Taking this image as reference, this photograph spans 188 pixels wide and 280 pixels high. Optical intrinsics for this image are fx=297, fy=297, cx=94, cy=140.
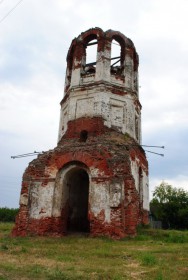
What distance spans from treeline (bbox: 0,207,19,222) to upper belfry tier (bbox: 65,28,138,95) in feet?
69.5

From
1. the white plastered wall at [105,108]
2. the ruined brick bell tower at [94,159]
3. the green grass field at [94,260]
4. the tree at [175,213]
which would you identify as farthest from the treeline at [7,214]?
the green grass field at [94,260]

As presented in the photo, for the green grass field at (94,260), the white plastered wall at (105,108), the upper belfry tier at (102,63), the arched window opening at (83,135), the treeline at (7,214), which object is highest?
the upper belfry tier at (102,63)

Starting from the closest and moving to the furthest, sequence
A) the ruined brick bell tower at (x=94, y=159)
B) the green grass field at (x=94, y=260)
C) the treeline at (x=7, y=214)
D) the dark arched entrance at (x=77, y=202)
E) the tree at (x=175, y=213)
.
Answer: the green grass field at (x=94, y=260)
the ruined brick bell tower at (x=94, y=159)
the dark arched entrance at (x=77, y=202)
the tree at (x=175, y=213)
the treeline at (x=7, y=214)

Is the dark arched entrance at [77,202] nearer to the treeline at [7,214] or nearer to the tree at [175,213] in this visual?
the tree at [175,213]

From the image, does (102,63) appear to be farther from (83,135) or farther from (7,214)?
(7,214)

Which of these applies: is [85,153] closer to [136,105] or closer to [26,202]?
[26,202]

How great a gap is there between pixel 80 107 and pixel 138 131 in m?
3.43

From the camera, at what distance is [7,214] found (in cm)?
3266

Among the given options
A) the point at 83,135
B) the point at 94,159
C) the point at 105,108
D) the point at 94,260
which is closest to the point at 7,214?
the point at 83,135

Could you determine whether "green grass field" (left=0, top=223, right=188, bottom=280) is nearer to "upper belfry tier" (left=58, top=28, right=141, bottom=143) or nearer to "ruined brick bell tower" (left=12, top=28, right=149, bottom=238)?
"ruined brick bell tower" (left=12, top=28, right=149, bottom=238)

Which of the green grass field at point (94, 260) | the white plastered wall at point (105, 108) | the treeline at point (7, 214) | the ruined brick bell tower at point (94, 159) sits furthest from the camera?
the treeline at point (7, 214)

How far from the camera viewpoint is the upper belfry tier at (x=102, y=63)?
588 inches

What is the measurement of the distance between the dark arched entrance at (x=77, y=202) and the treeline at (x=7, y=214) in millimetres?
19481

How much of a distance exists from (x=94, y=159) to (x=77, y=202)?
148 inches
